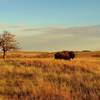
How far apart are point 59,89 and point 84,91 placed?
3.13ft

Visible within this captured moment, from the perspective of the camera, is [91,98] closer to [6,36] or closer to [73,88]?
[73,88]

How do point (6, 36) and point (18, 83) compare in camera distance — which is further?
point (6, 36)

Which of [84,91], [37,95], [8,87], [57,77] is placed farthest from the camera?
[57,77]

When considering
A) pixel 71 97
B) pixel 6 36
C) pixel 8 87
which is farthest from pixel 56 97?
pixel 6 36

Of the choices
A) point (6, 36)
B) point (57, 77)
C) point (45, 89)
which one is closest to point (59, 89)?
point (45, 89)

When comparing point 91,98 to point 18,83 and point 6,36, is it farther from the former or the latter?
point 6,36

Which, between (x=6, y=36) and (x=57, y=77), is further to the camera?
(x=6, y=36)

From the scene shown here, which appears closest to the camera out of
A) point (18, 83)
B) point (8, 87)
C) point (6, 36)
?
point (8, 87)

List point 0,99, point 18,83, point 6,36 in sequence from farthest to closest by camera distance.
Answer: point 6,36 < point 18,83 < point 0,99

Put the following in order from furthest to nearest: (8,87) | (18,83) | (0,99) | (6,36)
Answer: (6,36)
(18,83)
(8,87)
(0,99)

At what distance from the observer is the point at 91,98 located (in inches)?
453

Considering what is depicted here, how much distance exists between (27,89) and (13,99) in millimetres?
1864

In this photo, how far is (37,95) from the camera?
39.5 feet

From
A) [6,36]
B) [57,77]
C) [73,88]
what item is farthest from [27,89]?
[6,36]
